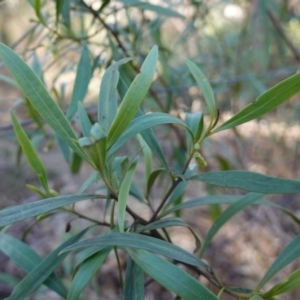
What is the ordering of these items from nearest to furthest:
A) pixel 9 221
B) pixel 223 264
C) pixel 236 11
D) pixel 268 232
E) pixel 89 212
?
pixel 9 221 < pixel 236 11 < pixel 223 264 < pixel 268 232 < pixel 89 212

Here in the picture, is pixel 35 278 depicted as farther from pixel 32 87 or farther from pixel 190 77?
pixel 190 77

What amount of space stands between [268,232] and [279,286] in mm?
1432

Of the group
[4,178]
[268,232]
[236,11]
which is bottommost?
[4,178]

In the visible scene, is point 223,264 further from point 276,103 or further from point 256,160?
point 276,103

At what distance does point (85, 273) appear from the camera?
0.37 m

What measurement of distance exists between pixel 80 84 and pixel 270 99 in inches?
11.3

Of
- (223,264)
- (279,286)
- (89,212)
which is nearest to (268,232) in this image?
(223,264)

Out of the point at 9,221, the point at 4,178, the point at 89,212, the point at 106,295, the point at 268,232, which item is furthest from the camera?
the point at 4,178

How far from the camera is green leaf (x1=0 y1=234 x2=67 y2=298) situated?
46 cm

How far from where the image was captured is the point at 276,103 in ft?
1.13

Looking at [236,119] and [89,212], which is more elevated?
[89,212]

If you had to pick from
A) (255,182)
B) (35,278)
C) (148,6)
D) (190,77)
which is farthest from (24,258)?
(190,77)

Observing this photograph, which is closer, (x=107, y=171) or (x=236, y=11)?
(x=107, y=171)

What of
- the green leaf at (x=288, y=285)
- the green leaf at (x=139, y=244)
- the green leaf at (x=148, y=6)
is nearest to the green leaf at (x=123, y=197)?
the green leaf at (x=139, y=244)
